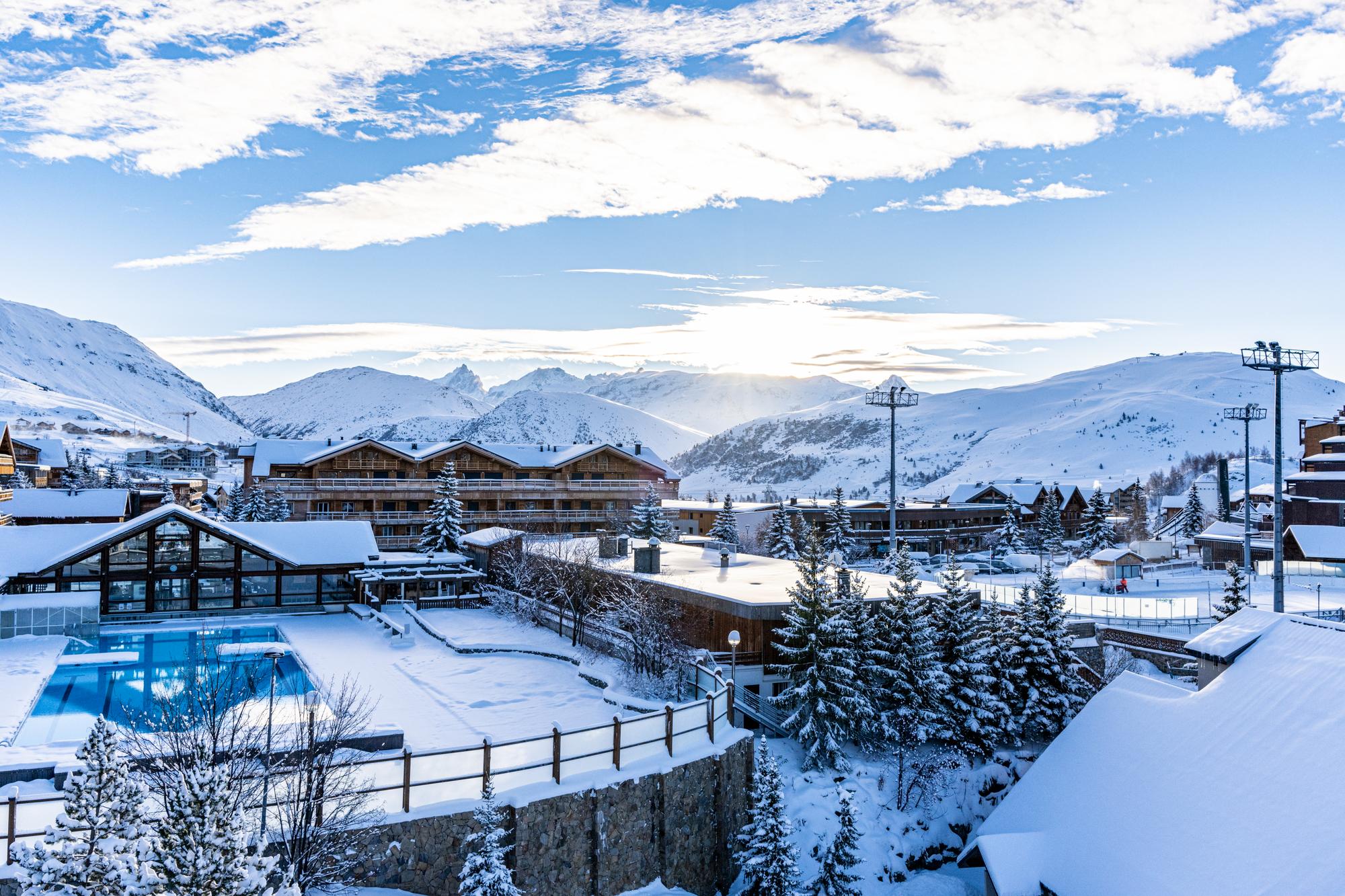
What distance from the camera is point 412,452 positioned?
5500 centimetres

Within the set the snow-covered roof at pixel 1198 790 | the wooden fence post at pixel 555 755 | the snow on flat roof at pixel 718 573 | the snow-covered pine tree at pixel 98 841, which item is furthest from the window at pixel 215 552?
the snow-covered roof at pixel 1198 790

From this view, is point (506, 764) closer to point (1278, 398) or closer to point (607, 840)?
point (607, 840)

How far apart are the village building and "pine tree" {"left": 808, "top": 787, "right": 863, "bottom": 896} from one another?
12239cm

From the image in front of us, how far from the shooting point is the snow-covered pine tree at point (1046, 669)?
2533 cm

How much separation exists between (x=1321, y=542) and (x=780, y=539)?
2831cm

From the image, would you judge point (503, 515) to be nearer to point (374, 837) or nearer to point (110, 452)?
point (374, 837)

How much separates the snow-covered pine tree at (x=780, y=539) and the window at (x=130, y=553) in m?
33.2

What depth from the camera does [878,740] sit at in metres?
22.9

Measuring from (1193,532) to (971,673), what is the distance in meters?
60.3

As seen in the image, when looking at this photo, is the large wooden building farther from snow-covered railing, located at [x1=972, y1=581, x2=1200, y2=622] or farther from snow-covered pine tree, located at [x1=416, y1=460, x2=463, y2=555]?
snow-covered railing, located at [x1=972, y1=581, x2=1200, y2=622]

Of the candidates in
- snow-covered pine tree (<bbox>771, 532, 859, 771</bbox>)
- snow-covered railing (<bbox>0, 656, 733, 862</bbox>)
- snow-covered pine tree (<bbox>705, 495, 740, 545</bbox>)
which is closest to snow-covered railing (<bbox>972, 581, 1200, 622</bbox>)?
snow-covered pine tree (<bbox>771, 532, 859, 771</bbox>)

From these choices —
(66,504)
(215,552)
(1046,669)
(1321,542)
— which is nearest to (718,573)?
(1046,669)

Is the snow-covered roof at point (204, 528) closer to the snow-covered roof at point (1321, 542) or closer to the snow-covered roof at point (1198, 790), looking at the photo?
the snow-covered roof at point (1321, 542)

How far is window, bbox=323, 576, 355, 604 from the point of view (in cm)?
3459
